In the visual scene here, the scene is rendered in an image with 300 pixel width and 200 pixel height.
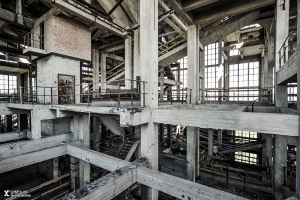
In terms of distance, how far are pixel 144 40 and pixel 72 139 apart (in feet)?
25.4

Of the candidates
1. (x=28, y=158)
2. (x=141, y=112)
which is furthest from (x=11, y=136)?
(x=141, y=112)

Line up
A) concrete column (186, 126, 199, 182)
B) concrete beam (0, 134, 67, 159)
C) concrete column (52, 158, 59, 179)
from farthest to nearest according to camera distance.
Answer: concrete column (52, 158, 59, 179)
concrete column (186, 126, 199, 182)
concrete beam (0, 134, 67, 159)

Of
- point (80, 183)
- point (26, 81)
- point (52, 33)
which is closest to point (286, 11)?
point (52, 33)

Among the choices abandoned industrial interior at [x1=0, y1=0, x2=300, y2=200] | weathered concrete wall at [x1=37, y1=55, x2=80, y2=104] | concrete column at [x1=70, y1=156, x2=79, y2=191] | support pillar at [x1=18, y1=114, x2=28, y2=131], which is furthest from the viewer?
support pillar at [x1=18, y1=114, x2=28, y2=131]

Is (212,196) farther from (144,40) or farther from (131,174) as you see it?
(144,40)

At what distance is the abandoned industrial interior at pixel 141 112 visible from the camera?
422 centimetres

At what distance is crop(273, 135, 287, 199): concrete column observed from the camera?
20.4 feet

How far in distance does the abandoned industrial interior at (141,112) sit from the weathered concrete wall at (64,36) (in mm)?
65

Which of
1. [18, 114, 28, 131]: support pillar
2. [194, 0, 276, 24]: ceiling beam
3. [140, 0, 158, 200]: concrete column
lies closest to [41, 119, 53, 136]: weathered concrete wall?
[18, 114, 28, 131]: support pillar

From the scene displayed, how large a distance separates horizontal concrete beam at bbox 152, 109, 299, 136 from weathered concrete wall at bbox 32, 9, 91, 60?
8612 mm

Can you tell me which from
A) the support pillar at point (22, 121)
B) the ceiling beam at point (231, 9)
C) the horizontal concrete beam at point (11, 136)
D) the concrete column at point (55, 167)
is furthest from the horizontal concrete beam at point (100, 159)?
the support pillar at point (22, 121)

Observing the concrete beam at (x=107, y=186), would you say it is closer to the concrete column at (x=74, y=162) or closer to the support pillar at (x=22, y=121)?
the concrete column at (x=74, y=162)

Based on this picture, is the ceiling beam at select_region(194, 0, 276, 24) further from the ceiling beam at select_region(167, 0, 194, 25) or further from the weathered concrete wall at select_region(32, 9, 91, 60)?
the weathered concrete wall at select_region(32, 9, 91, 60)

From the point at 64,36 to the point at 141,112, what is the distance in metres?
→ 8.89
